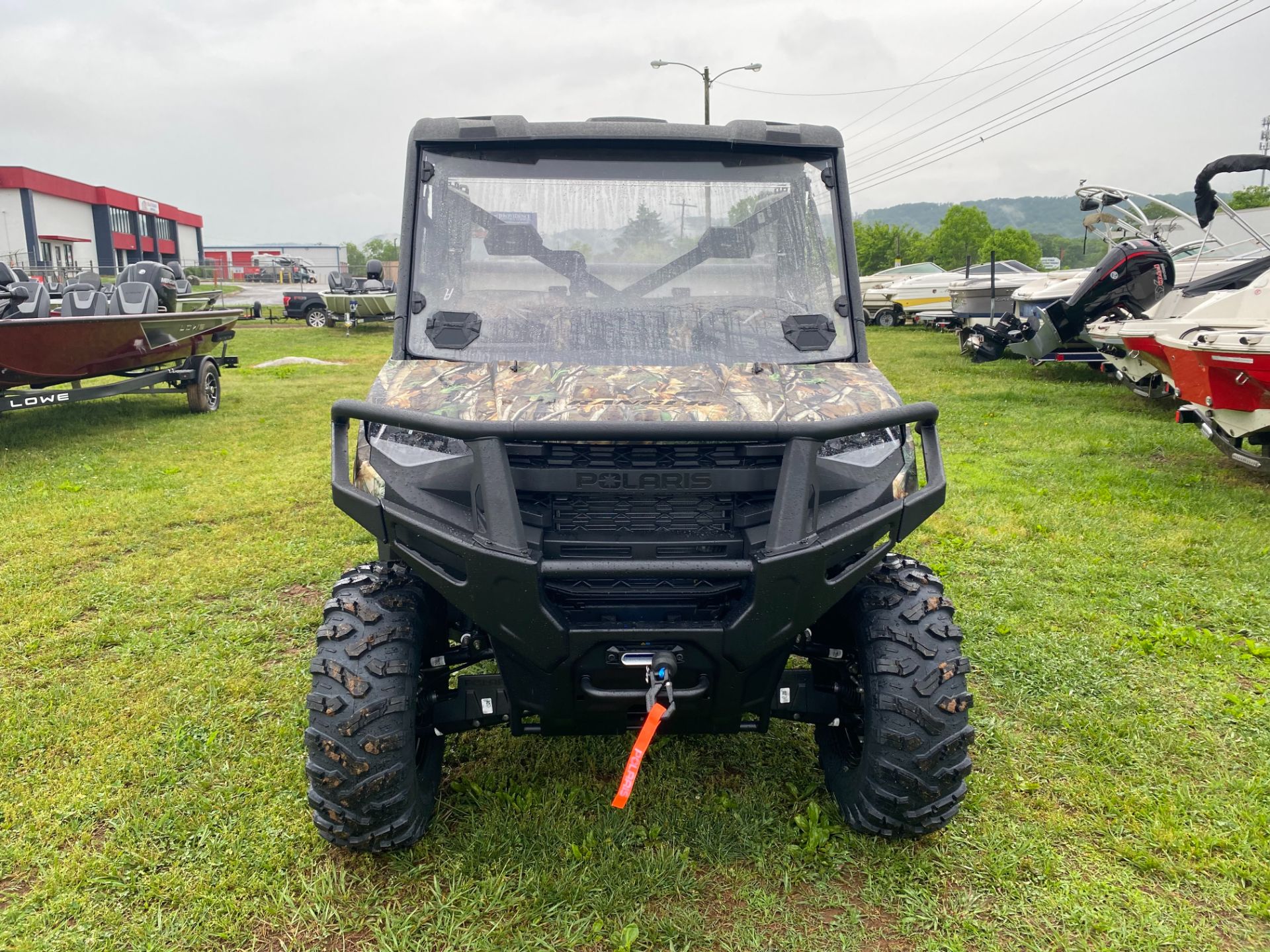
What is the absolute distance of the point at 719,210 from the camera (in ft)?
10.0

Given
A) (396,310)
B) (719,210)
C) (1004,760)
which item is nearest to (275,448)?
(396,310)

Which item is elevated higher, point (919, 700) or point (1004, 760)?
point (919, 700)

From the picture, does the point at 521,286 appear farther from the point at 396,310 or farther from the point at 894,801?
the point at 894,801

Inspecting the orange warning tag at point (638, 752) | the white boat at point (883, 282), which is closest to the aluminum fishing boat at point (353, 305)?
the white boat at point (883, 282)

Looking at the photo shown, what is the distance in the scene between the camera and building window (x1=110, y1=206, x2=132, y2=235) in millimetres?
57219

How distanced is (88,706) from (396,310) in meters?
2.10

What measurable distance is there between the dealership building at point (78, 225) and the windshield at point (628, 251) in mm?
36077

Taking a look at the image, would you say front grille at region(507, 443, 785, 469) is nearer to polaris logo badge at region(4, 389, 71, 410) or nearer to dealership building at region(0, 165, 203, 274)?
polaris logo badge at region(4, 389, 71, 410)

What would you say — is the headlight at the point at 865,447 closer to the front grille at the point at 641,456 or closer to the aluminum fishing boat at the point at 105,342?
the front grille at the point at 641,456

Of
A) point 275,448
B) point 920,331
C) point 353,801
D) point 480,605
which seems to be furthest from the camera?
point 920,331

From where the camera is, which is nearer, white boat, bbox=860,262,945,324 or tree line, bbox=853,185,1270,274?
white boat, bbox=860,262,945,324

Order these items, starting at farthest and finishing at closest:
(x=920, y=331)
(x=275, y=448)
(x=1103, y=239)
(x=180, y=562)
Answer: (x=920, y=331), (x=1103, y=239), (x=275, y=448), (x=180, y=562)

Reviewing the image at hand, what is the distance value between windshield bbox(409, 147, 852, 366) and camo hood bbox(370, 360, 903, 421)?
147mm

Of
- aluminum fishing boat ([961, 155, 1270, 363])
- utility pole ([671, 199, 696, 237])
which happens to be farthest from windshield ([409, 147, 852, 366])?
aluminum fishing boat ([961, 155, 1270, 363])
